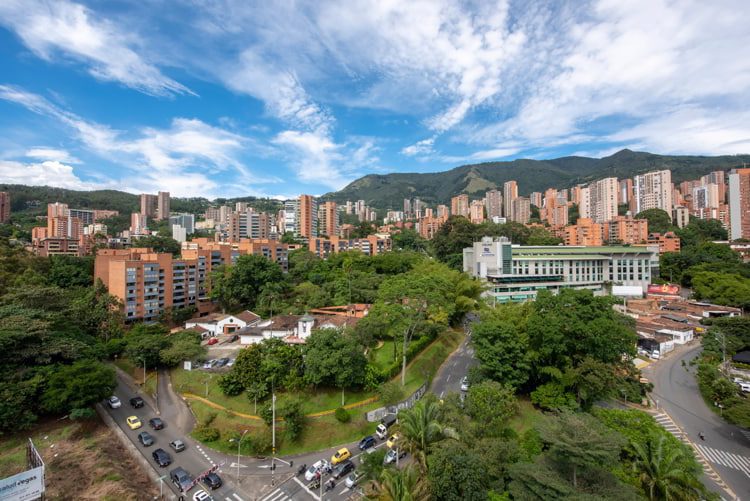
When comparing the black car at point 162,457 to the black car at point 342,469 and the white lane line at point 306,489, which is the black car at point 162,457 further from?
the black car at point 342,469

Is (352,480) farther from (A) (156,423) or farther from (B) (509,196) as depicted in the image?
(B) (509,196)

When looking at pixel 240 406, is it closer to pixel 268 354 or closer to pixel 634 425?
pixel 268 354

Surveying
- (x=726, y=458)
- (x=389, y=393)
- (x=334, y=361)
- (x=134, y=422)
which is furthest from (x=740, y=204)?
(x=134, y=422)

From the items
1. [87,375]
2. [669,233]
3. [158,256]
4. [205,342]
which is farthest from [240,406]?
[669,233]

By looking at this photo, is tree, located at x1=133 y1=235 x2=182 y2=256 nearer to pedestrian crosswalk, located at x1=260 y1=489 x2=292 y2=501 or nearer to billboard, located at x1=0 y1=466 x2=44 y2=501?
billboard, located at x1=0 y1=466 x2=44 y2=501

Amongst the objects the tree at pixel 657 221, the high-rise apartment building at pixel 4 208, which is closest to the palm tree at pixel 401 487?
the tree at pixel 657 221

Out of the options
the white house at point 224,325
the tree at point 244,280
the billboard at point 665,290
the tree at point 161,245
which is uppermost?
the tree at point 161,245

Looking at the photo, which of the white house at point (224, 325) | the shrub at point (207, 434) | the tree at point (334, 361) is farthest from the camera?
the white house at point (224, 325)
